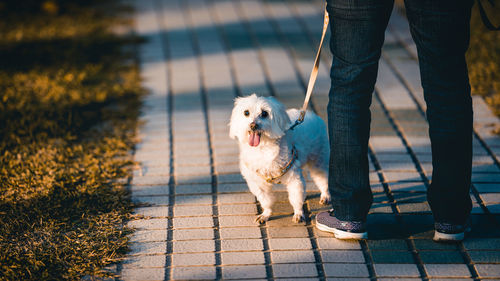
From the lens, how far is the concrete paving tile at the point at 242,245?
10.4 feet

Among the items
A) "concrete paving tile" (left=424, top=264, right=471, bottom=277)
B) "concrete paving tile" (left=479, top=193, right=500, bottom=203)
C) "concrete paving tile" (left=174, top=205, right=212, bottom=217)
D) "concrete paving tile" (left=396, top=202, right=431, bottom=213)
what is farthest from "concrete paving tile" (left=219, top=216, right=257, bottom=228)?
"concrete paving tile" (left=479, top=193, right=500, bottom=203)

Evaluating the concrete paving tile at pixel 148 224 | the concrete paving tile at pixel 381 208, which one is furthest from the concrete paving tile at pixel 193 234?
the concrete paving tile at pixel 381 208

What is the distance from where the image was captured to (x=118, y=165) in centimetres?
418

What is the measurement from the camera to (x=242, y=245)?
10.5ft

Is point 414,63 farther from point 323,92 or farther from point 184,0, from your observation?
point 184,0

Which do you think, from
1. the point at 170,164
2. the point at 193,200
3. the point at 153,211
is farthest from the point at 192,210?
the point at 170,164

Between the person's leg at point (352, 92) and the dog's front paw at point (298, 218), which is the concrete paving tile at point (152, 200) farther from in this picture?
the person's leg at point (352, 92)

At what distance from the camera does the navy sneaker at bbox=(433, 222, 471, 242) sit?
313 centimetres

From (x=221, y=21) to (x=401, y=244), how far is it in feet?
16.6

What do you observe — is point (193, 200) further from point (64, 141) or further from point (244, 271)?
point (64, 141)

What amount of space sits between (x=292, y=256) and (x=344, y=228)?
13.1 inches

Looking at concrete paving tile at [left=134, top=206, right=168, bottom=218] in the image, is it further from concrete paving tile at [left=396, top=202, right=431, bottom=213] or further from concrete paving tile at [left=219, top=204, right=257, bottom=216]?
concrete paving tile at [left=396, top=202, right=431, bottom=213]

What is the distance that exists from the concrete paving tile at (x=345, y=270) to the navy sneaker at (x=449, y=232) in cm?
49

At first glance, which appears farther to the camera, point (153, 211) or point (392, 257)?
point (153, 211)
